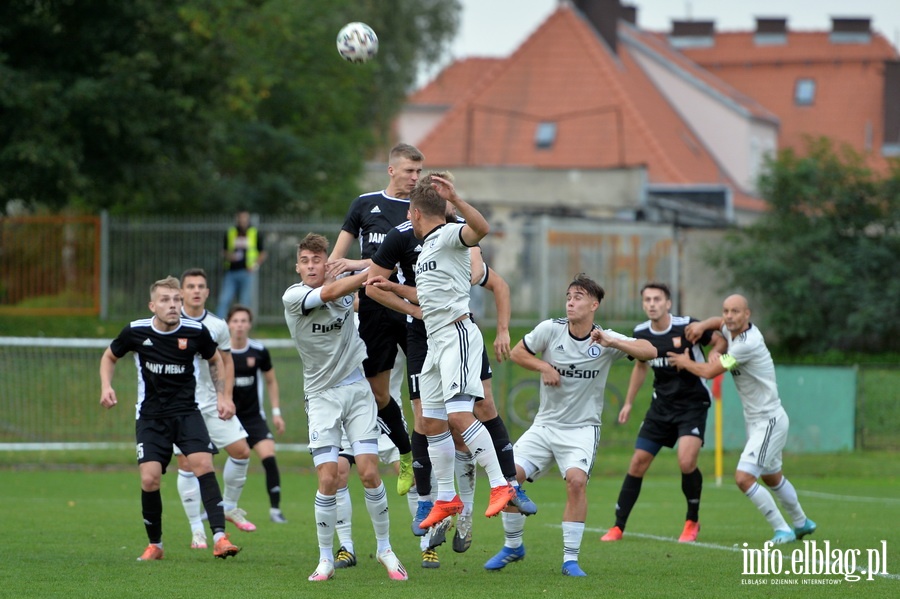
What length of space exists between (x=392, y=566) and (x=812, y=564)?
11.3 feet

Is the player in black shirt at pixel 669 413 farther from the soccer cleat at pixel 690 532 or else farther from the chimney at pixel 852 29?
the chimney at pixel 852 29

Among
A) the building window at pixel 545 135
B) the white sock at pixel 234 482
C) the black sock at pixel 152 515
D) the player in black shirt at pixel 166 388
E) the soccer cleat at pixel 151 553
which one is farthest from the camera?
the building window at pixel 545 135

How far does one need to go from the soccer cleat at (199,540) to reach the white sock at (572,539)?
346cm

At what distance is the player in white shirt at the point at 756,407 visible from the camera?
11766mm

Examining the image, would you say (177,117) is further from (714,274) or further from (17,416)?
(714,274)

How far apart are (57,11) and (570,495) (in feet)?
65.0

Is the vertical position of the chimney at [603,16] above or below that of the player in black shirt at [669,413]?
above

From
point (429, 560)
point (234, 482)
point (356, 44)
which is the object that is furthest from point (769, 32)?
point (429, 560)

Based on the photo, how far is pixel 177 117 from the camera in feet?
84.9

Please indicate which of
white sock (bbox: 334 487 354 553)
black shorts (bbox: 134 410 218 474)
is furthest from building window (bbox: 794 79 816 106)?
white sock (bbox: 334 487 354 553)

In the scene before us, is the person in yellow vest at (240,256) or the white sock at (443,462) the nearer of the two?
the white sock at (443,462)

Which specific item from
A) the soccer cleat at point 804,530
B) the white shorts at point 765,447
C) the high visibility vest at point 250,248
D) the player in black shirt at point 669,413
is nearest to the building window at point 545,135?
the high visibility vest at point 250,248

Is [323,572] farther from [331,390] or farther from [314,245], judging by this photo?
[314,245]

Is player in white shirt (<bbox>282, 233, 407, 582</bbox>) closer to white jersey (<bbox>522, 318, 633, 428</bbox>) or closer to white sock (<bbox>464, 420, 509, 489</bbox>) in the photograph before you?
white sock (<bbox>464, 420, 509, 489</bbox>)
